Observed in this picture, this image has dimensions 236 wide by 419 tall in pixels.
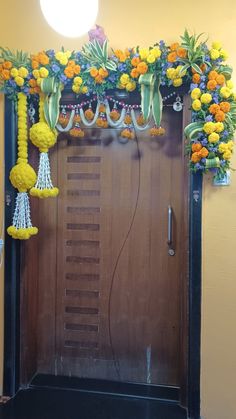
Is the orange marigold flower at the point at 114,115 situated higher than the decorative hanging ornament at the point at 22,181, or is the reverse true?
the orange marigold flower at the point at 114,115

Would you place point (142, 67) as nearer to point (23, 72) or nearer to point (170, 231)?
point (23, 72)

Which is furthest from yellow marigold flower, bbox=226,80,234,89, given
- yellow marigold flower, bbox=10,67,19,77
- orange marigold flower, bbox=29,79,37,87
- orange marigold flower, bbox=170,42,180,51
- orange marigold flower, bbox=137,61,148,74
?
yellow marigold flower, bbox=10,67,19,77

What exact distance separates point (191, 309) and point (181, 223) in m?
0.49

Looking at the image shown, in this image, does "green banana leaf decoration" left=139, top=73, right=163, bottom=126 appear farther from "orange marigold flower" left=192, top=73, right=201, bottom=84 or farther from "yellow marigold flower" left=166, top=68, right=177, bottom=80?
"orange marigold flower" left=192, top=73, right=201, bottom=84

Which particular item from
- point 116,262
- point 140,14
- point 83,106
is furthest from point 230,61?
point 116,262

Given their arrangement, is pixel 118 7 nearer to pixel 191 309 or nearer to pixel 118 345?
pixel 191 309

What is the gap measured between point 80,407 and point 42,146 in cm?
156

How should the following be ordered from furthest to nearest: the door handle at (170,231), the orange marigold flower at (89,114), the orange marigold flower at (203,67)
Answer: the door handle at (170,231) → the orange marigold flower at (89,114) → the orange marigold flower at (203,67)

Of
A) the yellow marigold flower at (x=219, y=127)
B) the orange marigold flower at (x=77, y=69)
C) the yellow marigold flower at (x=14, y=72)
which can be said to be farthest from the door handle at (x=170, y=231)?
the yellow marigold flower at (x=14, y=72)

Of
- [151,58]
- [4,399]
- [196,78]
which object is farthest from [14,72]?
[4,399]

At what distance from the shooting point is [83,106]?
217cm

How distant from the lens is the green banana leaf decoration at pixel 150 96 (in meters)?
1.92

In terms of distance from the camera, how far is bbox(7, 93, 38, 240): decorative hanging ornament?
2.09m

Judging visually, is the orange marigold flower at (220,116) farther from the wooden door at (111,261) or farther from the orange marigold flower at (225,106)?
the wooden door at (111,261)
